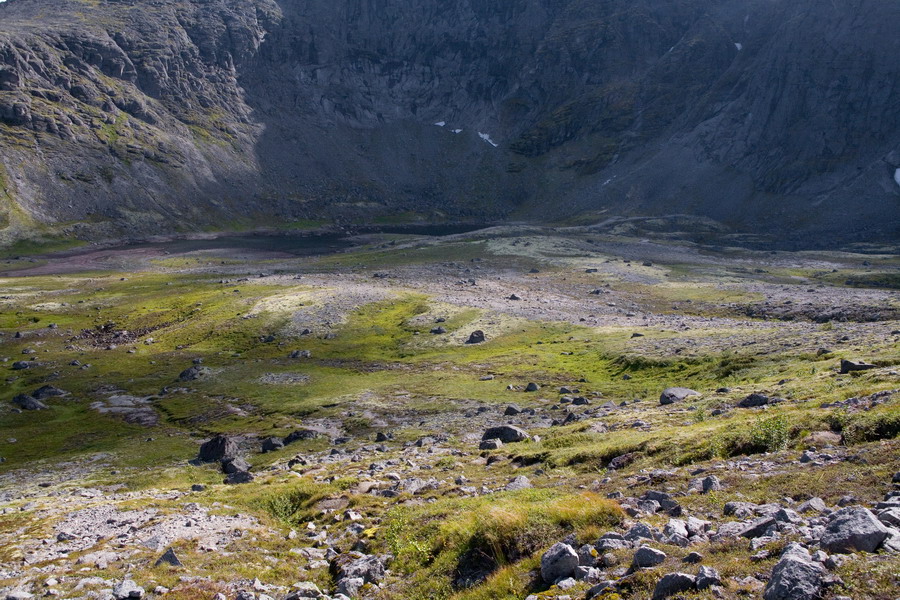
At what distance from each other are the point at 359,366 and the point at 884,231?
16330cm

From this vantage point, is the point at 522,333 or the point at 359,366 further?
the point at 522,333

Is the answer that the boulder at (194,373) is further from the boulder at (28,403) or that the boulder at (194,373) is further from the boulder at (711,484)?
the boulder at (711,484)

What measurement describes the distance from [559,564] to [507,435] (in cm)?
1965

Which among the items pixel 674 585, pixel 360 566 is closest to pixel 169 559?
pixel 360 566

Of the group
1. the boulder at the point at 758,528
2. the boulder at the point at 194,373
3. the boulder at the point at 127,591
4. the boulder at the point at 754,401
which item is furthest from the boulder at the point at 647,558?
the boulder at the point at 194,373

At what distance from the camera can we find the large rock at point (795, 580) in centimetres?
868

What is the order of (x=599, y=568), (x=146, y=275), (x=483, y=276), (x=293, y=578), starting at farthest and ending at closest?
(x=146, y=275), (x=483, y=276), (x=293, y=578), (x=599, y=568)

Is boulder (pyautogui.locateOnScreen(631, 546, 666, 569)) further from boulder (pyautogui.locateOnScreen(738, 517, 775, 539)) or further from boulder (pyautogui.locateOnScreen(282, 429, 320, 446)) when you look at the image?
boulder (pyautogui.locateOnScreen(282, 429, 320, 446))

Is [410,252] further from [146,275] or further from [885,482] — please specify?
[885,482]

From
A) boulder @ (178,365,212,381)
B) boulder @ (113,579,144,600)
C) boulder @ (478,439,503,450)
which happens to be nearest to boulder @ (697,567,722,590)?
boulder @ (113,579,144,600)

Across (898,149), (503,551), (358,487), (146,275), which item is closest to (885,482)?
(503,551)

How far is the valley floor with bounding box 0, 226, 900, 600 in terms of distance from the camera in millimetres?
12617

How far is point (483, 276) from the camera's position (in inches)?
4540

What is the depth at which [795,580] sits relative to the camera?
8844 millimetres
